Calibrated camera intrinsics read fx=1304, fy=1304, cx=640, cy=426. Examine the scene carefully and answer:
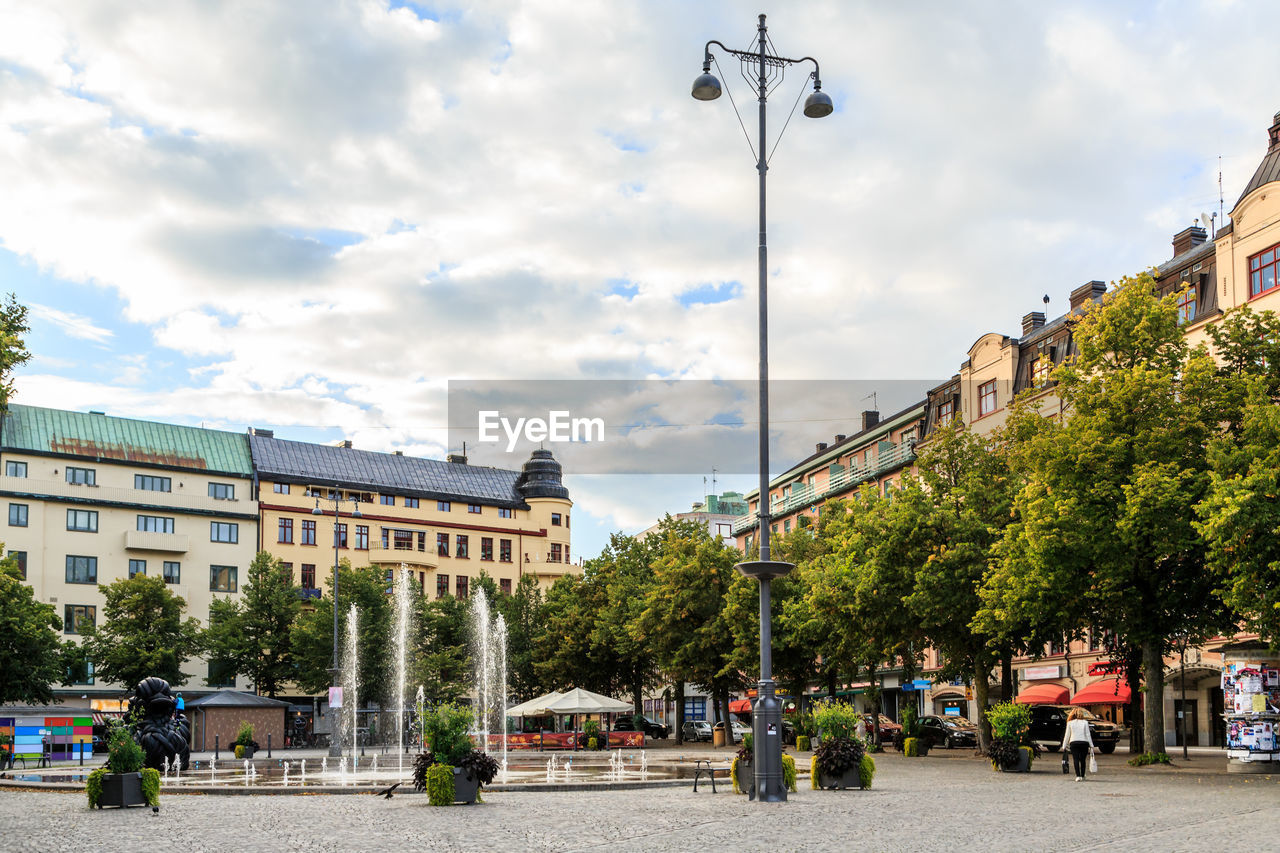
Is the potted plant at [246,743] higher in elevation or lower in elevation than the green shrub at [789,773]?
lower

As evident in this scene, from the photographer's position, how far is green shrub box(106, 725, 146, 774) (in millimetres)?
22078

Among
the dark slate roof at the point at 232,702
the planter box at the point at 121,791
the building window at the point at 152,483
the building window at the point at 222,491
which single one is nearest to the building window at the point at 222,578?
the building window at the point at 222,491

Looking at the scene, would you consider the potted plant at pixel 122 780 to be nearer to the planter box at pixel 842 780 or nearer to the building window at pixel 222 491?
the planter box at pixel 842 780

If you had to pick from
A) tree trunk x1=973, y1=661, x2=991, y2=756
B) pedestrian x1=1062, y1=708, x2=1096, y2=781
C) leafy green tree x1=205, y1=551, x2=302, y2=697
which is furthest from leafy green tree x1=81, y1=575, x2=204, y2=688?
pedestrian x1=1062, y1=708, x2=1096, y2=781

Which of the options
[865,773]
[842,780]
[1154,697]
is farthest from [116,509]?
[865,773]

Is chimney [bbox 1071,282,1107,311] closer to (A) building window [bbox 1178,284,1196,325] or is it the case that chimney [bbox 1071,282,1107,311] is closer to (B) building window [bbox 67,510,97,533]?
(A) building window [bbox 1178,284,1196,325]

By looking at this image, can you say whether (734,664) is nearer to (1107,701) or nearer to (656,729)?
(1107,701)

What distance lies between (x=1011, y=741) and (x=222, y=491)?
2457 inches

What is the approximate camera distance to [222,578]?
268 feet

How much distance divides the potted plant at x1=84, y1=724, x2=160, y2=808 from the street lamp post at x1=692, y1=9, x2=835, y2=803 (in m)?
10.3

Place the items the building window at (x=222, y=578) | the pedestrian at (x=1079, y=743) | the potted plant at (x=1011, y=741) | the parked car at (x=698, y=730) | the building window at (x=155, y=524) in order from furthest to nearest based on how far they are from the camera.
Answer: the building window at (x=222, y=578) < the building window at (x=155, y=524) < the parked car at (x=698, y=730) < the potted plant at (x=1011, y=741) < the pedestrian at (x=1079, y=743)

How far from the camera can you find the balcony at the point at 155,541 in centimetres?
7750

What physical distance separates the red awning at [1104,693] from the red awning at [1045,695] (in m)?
1.09

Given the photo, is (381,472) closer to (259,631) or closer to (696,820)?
(259,631)
